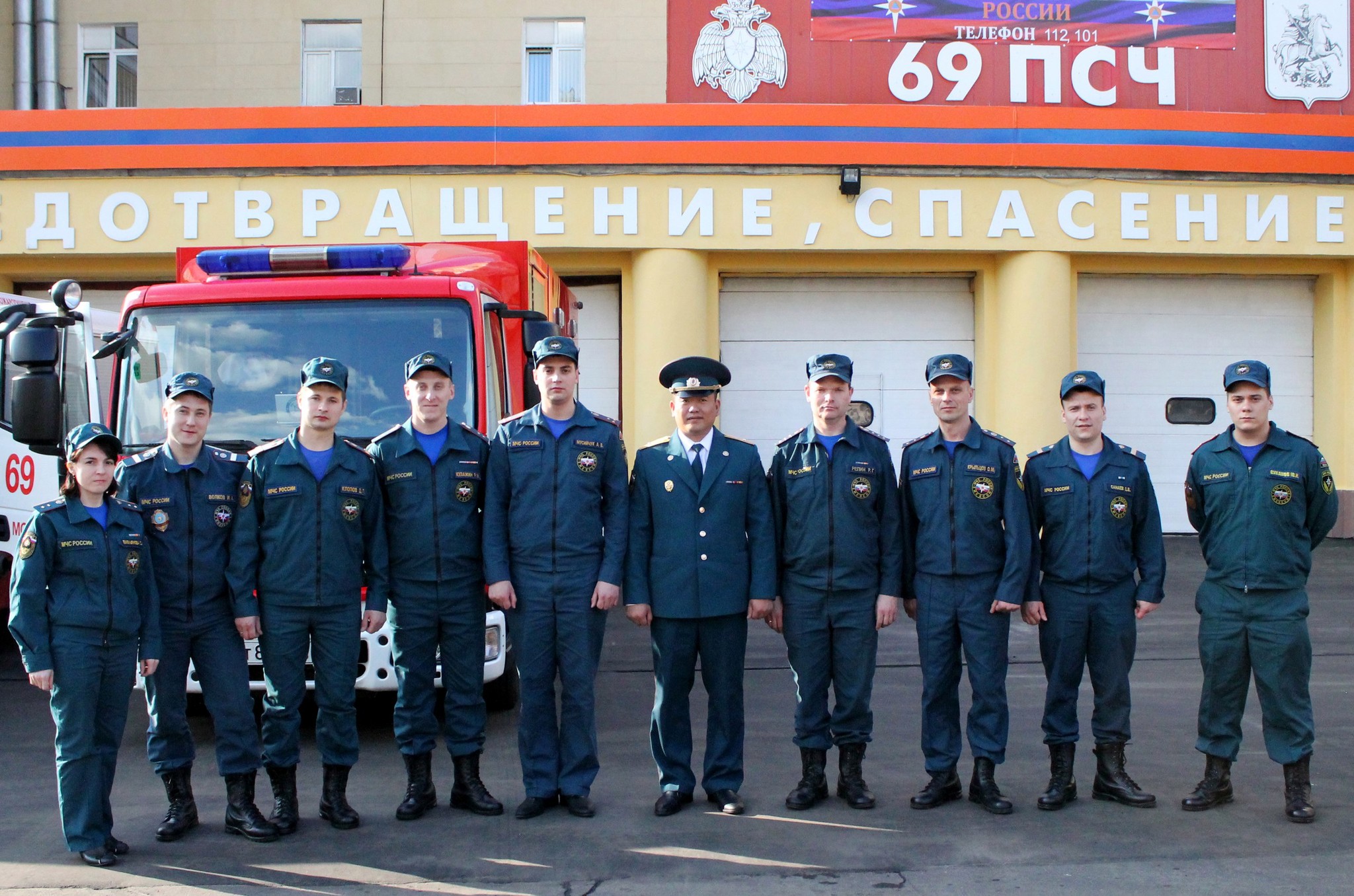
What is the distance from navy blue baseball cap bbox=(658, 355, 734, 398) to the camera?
16.9ft

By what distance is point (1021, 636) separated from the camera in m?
9.34

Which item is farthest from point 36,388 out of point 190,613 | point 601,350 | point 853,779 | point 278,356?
point 601,350

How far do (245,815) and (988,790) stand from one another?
2.94 m

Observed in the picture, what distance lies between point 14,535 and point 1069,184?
1051 centimetres

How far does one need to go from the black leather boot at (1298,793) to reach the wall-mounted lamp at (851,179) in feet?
29.2

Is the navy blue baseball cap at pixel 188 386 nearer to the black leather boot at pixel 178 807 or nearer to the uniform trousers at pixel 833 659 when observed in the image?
the black leather boot at pixel 178 807

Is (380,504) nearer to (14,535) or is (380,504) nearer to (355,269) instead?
(355,269)

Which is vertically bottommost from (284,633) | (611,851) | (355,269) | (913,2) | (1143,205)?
(611,851)

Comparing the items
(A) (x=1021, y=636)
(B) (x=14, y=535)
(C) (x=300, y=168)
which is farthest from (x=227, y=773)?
(C) (x=300, y=168)

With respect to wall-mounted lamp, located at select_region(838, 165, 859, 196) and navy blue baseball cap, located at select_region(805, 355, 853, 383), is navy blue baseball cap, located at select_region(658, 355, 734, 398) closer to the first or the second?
navy blue baseball cap, located at select_region(805, 355, 853, 383)

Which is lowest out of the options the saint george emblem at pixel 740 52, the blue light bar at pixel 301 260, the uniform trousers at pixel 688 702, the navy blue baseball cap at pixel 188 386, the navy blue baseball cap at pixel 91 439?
the uniform trousers at pixel 688 702

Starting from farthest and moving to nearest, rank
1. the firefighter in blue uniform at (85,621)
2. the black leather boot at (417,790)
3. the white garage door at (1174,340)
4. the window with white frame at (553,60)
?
the window with white frame at (553,60)
the white garage door at (1174,340)
the black leather boot at (417,790)
the firefighter in blue uniform at (85,621)

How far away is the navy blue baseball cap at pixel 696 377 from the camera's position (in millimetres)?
5148

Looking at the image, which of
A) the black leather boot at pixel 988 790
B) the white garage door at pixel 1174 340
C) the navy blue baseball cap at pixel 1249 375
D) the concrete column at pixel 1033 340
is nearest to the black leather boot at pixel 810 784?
the black leather boot at pixel 988 790
